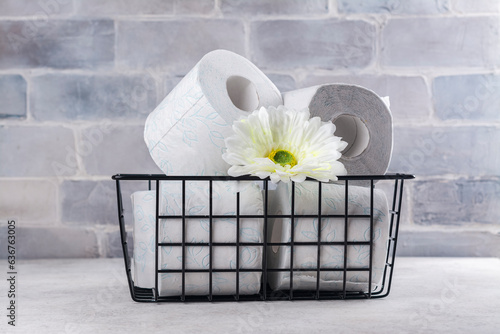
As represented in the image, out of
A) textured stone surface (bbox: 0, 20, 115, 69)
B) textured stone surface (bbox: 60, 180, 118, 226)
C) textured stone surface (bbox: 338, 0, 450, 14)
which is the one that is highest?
textured stone surface (bbox: 338, 0, 450, 14)

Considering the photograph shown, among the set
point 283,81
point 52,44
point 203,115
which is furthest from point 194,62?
→ point 203,115

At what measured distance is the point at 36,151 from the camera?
117 cm

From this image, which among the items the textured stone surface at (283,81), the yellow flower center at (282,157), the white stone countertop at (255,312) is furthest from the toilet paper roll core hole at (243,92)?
the textured stone surface at (283,81)

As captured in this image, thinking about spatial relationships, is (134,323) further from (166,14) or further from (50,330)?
(166,14)

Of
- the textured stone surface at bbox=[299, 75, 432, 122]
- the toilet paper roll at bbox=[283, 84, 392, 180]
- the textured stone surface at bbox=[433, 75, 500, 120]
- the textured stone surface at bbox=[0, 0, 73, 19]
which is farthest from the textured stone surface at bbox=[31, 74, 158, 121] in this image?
the textured stone surface at bbox=[433, 75, 500, 120]

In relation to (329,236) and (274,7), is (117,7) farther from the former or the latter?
(329,236)

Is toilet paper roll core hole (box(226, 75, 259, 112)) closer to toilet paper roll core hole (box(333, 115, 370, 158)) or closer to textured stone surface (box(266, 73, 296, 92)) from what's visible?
toilet paper roll core hole (box(333, 115, 370, 158))

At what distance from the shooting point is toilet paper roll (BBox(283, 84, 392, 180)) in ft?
2.37

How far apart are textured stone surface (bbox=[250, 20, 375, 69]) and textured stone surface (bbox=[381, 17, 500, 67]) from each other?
54mm

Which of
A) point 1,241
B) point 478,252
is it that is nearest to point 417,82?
point 478,252

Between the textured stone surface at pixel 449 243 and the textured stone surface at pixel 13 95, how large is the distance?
906 millimetres

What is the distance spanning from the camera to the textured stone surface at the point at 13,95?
1.17 m

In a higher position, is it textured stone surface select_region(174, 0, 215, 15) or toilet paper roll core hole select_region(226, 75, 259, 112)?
textured stone surface select_region(174, 0, 215, 15)

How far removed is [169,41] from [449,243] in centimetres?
79
